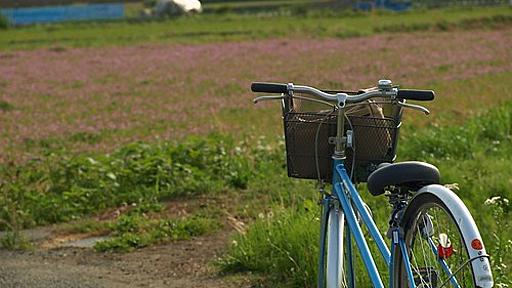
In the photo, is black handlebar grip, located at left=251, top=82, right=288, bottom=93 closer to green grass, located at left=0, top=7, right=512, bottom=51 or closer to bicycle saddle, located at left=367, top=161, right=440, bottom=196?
bicycle saddle, located at left=367, top=161, right=440, bottom=196

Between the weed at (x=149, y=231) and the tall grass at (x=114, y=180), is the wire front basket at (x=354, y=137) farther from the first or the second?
the tall grass at (x=114, y=180)

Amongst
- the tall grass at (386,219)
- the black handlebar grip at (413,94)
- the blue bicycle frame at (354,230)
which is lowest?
the tall grass at (386,219)

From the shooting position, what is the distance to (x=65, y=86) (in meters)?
18.7

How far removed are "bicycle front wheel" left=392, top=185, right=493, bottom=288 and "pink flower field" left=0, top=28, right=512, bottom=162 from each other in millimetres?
7376

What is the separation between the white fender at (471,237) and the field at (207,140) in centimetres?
142

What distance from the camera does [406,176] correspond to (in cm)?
282

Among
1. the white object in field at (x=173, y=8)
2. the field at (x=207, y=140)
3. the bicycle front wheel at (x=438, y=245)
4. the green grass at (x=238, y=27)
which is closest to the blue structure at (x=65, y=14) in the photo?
the white object in field at (x=173, y=8)

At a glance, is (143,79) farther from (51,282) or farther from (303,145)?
(303,145)

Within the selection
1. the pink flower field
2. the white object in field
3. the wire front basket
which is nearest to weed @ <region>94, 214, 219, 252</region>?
the wire front basket

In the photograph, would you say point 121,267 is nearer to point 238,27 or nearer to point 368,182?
point 368,182

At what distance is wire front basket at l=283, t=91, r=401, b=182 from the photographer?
339 centimetres

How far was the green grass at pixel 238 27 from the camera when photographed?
32625 mm

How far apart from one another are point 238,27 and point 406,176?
117ft

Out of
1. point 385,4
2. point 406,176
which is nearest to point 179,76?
point 406,176
